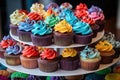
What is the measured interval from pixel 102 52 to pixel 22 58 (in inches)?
23.9

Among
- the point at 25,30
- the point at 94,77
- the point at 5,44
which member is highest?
the point at 25,30

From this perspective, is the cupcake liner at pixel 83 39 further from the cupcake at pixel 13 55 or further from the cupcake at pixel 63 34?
the cupcake at pixel 13 55

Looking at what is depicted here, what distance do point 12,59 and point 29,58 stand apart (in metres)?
0.12

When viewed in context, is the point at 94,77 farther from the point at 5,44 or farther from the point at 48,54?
the point at 5,44

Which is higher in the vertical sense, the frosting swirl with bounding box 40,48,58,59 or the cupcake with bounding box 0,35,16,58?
the cupcake with bounding box 0,35,16,58

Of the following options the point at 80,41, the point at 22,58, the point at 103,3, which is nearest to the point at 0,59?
the point at 22,58

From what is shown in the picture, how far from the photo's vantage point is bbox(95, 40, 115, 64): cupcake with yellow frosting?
7.01 feet

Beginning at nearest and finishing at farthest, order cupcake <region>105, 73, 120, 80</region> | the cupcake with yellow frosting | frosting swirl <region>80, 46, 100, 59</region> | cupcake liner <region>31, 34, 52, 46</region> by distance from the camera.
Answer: cupcake liner <region>31, 34, 52, 46</region> → frosting swirl <region>80, 46, 100, 59</region> → the cupcake with yellow frosting → cupcake <region>105, 73, 120, 80</region>

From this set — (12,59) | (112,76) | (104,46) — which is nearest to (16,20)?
(12,59)

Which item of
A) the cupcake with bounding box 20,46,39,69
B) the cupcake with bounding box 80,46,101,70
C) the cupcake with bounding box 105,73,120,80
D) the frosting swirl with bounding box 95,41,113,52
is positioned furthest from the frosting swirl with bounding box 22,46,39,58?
the cupcake with bounding box 105,73,120,80

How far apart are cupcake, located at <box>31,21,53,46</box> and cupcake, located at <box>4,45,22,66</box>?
0.76 ft

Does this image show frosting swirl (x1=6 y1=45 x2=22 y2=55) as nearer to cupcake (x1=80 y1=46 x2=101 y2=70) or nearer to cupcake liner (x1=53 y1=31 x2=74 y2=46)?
cupcake liner (x1=53 y1=31 x2=74 y2=46)

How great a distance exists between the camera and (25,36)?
1986 mm

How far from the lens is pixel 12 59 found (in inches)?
81.7
